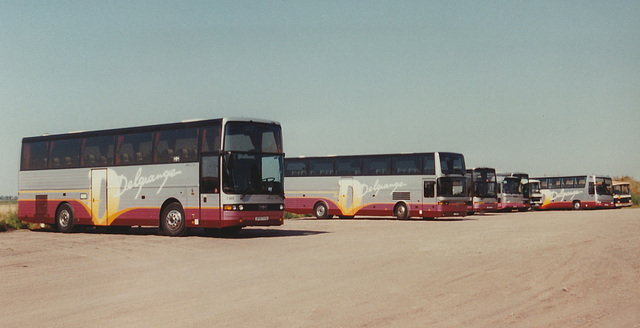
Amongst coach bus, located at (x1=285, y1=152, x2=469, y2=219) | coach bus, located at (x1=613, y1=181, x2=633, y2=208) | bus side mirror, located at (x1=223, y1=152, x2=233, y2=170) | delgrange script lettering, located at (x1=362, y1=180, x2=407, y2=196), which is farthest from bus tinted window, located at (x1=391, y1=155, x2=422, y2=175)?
coach bus, located at (x1=613, y1=181, x2=633, y2=208)

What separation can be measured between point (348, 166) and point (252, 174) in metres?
16.7

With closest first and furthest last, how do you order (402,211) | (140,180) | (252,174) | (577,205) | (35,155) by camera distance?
(252,174), (140,180), (35,155), (402,211), (577,205)

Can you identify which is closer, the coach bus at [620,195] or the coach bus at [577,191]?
the coach bus at [577,191]

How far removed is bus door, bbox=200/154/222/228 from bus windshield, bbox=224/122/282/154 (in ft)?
2.16

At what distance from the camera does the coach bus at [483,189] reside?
44094 mm

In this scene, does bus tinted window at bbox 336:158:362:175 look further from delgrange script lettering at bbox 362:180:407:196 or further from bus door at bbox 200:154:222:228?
bus door at bbox 200:154:222:228

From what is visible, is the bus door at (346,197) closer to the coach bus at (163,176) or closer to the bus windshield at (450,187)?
the bus windshield at (450,187)

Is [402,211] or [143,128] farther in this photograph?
[402,211]

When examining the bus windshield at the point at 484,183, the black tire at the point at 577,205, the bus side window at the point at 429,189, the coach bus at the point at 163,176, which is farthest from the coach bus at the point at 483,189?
the coach bus at the point at 163,176

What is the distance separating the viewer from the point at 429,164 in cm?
3441

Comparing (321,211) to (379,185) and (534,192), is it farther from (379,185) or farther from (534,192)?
(534,192)

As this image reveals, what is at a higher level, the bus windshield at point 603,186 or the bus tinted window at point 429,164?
the bus tinted window at point 429,164

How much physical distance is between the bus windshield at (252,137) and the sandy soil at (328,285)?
447cm

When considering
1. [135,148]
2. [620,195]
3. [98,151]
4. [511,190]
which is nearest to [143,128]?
[135,148]
